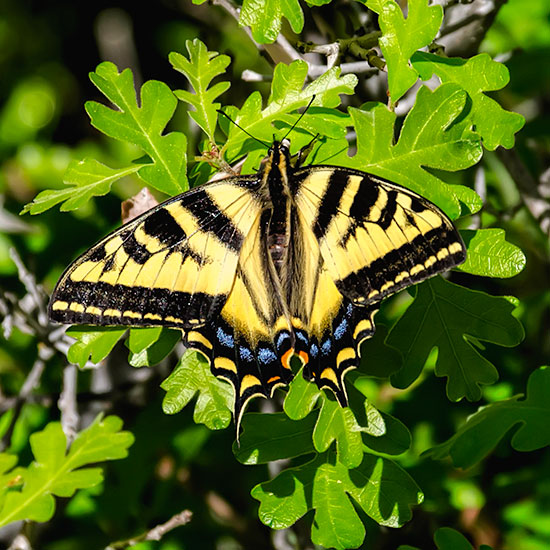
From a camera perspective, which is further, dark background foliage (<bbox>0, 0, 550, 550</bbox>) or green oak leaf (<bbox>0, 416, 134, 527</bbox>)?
dark background foliage (<bbox>0, 0, 550, 550</bbox>)

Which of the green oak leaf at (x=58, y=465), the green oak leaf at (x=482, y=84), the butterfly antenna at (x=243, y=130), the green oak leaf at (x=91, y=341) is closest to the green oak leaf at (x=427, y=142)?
the green oak leaf at (x=482, y=84)

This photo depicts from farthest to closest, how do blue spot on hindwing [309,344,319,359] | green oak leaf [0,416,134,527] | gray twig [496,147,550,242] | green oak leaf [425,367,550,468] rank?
gray twig [496,147,550,242], green oak leaf [0,416,134,527], green oak leaf [425,367,550,468], blue spot on hindwing [309,344,319,359]

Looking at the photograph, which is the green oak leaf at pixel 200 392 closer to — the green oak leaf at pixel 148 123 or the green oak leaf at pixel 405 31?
the green oak leaf at pixel 148 123

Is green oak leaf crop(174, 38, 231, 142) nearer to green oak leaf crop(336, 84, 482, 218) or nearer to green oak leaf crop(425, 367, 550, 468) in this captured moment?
green oak leaf crop(336, 84, 482, 218)

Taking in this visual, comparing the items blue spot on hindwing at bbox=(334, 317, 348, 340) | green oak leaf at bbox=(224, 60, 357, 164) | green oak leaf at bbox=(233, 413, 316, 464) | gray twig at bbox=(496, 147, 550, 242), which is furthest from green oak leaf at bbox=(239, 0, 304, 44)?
gray twig at bbox=(496, 147, 550, 242)

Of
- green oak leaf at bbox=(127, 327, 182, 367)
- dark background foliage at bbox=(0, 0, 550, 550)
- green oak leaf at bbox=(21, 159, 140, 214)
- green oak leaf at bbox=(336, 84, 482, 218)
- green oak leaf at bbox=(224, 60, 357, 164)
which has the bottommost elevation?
dark background foliage at bbox=(0, 0, 550, 550)

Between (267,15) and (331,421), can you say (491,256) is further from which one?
(267,15)

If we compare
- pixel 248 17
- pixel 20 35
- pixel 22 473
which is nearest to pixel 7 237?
pixel 22 473
